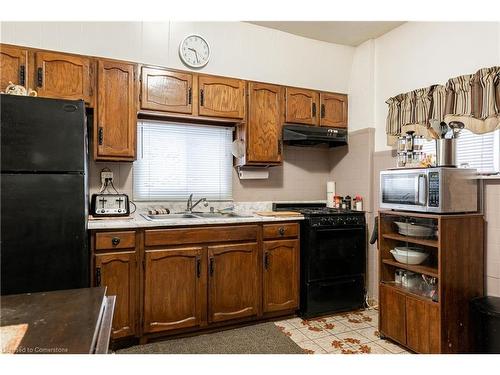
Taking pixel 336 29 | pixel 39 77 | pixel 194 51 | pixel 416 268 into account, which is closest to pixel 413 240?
pixel 416 268

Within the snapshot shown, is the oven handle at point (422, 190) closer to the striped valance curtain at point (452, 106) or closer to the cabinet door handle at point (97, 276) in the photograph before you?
the striped valance curtain at point (452, 106)

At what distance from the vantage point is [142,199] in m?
2.97

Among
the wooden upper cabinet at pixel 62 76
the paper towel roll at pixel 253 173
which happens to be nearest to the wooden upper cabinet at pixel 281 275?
the paper towel roll at pixel 253 173

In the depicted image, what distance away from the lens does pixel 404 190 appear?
2395 mm

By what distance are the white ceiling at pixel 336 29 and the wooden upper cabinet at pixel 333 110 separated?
56 cm

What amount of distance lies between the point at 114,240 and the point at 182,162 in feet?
3.60

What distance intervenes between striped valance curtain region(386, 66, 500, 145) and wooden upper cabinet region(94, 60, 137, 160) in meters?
2.27

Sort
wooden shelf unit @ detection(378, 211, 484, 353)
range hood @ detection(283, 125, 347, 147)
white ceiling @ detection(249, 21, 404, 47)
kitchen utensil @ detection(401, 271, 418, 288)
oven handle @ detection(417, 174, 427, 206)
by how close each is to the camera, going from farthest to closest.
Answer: range hood @ detection(283, 125, 347, 147), white ceiling @ detection(249, 21, 404, 47), kitchen utensil @ detection(401, 271, 418, 288), oven handle @ detection(417, 174, 427, 206), wooden shelf unit @ detection(378, 211, 484, 353)

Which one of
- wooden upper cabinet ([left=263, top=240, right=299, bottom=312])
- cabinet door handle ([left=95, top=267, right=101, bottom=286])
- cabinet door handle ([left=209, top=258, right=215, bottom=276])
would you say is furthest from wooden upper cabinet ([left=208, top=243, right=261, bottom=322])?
cabinet door handle ([left=95, top=267, right=101, bottom=286])

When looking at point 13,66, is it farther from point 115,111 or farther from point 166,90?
point 166,90

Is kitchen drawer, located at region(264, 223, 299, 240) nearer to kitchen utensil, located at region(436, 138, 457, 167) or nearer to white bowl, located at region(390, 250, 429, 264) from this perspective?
white bowl, located at region(390, 250, 429, 264)

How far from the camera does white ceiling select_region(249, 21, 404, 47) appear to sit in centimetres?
303

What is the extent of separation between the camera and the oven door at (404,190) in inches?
87.9

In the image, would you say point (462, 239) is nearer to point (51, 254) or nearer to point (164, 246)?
point (164, 246)
